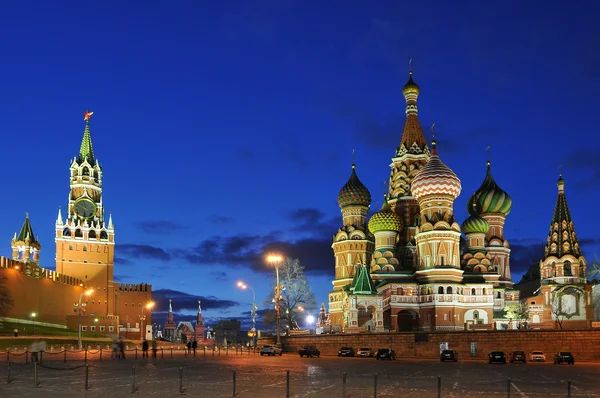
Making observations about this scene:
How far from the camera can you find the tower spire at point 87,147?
5118 inches

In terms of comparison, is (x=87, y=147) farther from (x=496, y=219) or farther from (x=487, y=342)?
(x=487, y=342)

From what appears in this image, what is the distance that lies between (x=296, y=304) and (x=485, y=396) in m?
59.9

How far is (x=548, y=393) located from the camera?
65.8 feet

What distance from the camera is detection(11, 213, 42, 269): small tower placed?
113000 mm

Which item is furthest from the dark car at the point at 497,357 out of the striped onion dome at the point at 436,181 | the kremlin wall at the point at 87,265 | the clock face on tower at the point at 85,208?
the clock face on tower at the point at 85,208

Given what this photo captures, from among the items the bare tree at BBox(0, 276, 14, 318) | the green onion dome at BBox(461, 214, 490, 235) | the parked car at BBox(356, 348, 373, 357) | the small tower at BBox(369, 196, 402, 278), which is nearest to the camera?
the parked car at BBox(356, 348, 373, 357)

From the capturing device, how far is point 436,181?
7244cm

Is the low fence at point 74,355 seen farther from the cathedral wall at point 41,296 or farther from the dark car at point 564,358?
the cathedral wall at point 41,296

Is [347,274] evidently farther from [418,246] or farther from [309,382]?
[309,382]

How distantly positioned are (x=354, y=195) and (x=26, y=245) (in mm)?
58126

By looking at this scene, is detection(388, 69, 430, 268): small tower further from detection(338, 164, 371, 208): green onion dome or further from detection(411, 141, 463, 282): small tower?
detection(411, 141, 463, 282): small tower

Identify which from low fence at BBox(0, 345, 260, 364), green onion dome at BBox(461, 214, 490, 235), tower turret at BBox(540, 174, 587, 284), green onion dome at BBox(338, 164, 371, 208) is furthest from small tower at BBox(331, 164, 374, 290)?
low fence at BBox(0, 345, 260, 364)

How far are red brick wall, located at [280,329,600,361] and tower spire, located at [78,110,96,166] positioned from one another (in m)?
86.7

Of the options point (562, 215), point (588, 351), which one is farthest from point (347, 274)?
point (588, 351)
